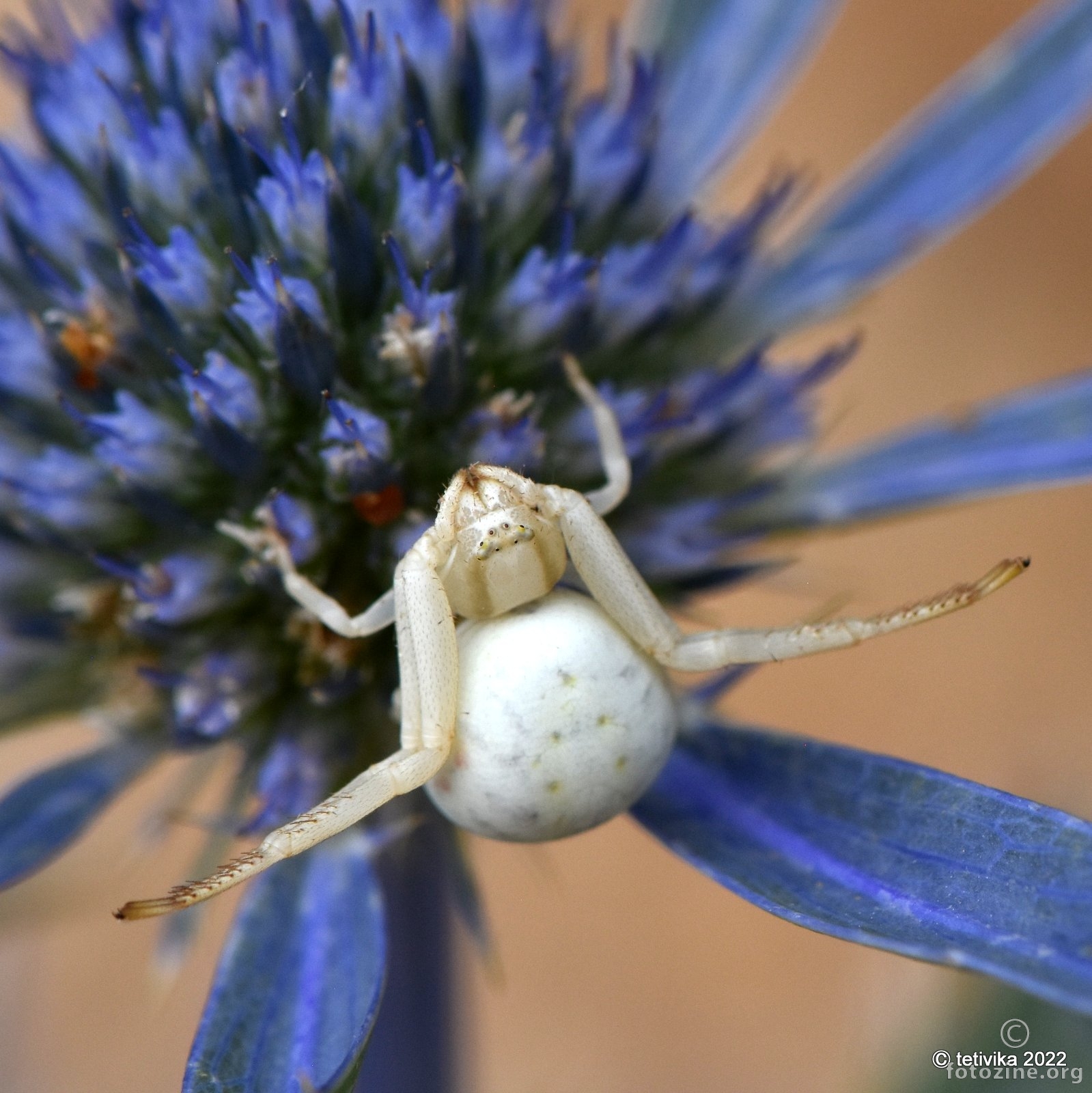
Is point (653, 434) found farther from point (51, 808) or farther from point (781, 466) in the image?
point (51, 808)

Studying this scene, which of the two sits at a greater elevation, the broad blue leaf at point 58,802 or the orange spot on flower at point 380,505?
the orange spot on flower at point 380,505

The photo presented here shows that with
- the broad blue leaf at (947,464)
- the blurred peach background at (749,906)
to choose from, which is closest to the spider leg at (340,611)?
the broad blue leaf at (947,464)

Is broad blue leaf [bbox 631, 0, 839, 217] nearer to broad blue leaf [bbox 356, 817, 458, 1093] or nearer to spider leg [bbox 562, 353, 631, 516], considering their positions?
spider leg [bbox 562, 353, 631, 516]

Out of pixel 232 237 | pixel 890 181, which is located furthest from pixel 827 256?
pixel 232 237

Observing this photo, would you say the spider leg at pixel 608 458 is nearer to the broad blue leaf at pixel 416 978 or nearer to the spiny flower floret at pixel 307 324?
the spiny flower floret at pixel 307 324

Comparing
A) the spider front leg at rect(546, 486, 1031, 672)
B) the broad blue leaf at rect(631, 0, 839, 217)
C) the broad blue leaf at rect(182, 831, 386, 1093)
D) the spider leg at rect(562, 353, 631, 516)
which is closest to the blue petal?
the broad blue leaf at rect(631, 0, 839, 217)

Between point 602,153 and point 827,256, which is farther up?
point 602,153

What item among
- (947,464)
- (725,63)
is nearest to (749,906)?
(947,464)
